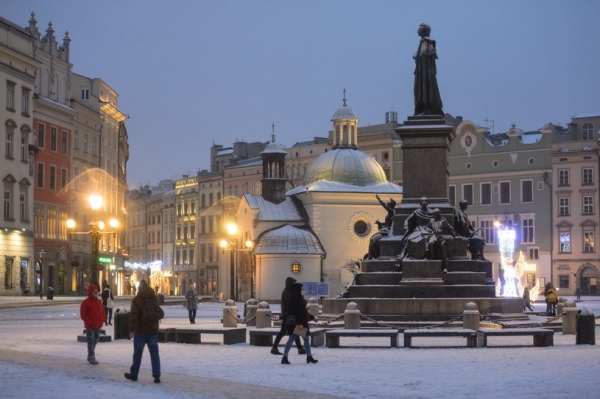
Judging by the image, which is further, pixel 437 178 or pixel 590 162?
pixel 590 162

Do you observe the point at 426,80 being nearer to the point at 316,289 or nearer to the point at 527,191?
the point at 316,289

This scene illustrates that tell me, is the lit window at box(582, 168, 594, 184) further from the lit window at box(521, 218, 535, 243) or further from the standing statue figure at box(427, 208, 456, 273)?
the standing statue figure at box(427, 208, 456, 273)

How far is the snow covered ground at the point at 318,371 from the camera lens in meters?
16.2

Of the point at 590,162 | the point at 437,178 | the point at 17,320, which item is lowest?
the point at 17,320

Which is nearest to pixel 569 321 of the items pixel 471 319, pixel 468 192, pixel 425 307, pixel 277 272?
pixel 425 307

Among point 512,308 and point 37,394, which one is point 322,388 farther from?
point 512,308

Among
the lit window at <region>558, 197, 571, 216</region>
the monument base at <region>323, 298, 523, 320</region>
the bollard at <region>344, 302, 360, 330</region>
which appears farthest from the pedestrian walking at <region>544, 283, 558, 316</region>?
the lit window at <region>558, 197, 571, 216</region>

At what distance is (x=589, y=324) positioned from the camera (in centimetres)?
2588

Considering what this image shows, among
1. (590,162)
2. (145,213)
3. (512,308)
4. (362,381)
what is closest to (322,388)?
(362,381)

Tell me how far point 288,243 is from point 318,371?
198 feet

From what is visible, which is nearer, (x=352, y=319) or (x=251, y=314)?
(x=352, y=319)

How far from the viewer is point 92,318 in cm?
2138

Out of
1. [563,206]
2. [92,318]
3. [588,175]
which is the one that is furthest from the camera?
[563,206]

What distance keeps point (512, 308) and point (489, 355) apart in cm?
838
